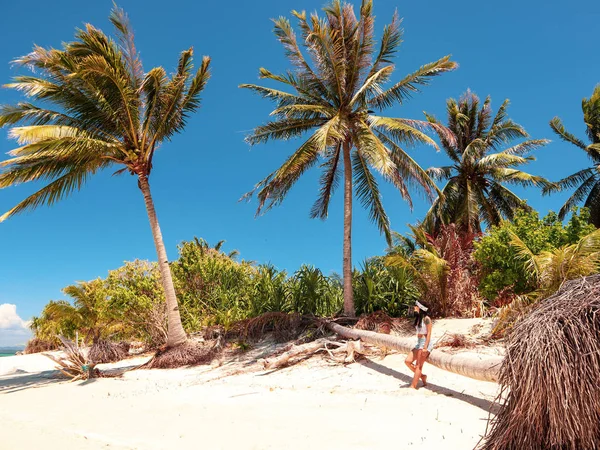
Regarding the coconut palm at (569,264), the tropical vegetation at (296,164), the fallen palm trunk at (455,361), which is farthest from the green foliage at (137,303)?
the coconut palm at (569,264)

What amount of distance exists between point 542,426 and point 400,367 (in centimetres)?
627

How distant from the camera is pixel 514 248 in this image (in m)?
12.9

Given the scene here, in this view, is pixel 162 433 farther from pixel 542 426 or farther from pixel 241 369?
pixel 241 369

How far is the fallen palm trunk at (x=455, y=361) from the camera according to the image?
551 centimetres

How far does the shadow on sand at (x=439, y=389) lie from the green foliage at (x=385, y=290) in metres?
3.73

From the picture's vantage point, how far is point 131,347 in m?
17.8

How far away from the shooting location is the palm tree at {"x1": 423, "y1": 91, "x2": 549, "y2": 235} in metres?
23.0

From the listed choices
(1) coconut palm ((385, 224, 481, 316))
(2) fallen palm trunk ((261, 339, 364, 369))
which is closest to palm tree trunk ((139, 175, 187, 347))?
(2) fallen palm trunk ((261, 339, 364, 369))

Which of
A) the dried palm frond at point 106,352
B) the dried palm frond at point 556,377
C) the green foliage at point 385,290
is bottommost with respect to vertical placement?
Answer: the dried palm frond at point 106,352

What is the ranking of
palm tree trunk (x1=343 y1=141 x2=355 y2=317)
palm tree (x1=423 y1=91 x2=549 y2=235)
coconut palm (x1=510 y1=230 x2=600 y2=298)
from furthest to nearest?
palm tree (x1=423 y1=91 x2=549 y2=235)
palm tree trunk (x1=343 y1=141 x2=355 y2=317)
coconut palm (x1=510 y1=230 x2=600 y2=298)

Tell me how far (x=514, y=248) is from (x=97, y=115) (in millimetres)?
13610

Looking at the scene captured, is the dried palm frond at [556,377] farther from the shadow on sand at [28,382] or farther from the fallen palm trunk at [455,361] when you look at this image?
the shadow on sand at [28,382]

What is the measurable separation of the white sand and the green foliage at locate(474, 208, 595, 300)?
5025 mm

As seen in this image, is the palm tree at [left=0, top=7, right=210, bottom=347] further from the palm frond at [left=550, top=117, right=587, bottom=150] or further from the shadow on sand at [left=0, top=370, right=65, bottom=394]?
the palm frond at [left=550, top=117, right=587, bottom=150]
